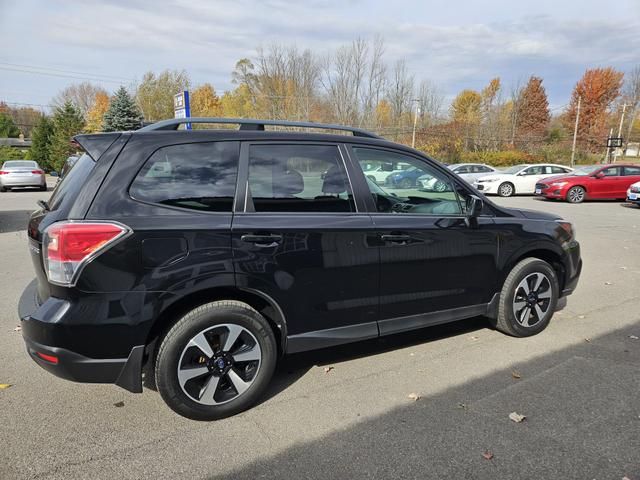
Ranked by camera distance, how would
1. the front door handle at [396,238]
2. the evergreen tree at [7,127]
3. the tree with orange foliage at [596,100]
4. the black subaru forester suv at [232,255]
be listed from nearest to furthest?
1. the black subaru forester suv at [232,255]
2. the front door handle at [396,238]
3. the tree with orange foliage at [596,100]
4. the evergreen tree at [7,127]

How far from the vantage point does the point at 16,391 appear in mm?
3209

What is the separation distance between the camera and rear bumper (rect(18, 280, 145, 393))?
2543mm

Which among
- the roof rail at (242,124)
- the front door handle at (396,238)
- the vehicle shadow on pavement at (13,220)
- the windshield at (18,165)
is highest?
the roof rail at (242,124)

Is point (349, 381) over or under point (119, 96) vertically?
under

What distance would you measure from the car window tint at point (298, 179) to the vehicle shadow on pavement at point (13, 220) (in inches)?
372

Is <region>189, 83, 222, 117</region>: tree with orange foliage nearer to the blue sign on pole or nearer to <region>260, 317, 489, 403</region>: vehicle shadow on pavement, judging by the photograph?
the blue sign on pole

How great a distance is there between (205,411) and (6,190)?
875 inches

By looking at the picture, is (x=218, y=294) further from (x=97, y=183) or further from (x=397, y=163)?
(x=397, y=163)

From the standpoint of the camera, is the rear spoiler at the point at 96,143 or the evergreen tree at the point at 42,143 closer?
the rear spoiler at the point at 96,143

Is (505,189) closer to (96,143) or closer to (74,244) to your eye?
(96,143)

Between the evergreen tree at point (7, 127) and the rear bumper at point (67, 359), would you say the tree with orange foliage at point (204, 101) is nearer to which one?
the evergreen tree at point (7, 127)

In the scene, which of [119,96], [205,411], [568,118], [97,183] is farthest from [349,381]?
[568,118]

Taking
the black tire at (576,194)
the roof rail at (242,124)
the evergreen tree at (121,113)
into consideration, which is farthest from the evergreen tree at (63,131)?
the roof rail at (242,124)

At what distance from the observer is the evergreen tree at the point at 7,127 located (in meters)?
72.2
